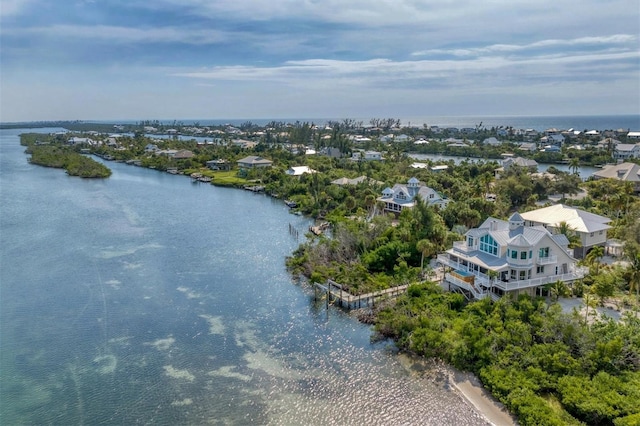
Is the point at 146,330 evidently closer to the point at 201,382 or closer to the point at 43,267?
the point at 201,382

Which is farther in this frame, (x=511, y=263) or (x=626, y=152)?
(x=626, y=152)

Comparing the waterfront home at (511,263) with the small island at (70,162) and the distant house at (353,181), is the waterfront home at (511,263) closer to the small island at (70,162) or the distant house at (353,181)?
the distant house at (353,181)

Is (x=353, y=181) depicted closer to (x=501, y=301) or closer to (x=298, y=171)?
(x=298, y=171)

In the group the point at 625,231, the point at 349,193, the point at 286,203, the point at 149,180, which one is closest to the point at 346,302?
the point at 625,231

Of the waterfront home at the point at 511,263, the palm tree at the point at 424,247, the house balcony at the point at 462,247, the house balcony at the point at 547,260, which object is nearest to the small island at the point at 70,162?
the palm tree at the point at 424,247

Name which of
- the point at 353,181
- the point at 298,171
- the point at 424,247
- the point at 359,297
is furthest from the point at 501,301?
the point at 298,171
